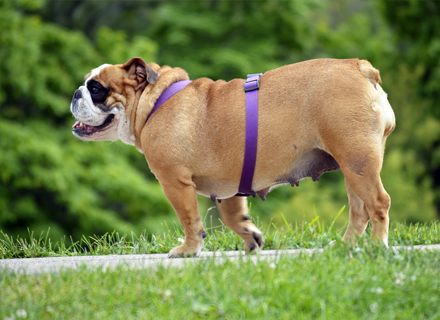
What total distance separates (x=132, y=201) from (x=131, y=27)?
1109cm

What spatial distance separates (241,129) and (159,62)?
15.8 m

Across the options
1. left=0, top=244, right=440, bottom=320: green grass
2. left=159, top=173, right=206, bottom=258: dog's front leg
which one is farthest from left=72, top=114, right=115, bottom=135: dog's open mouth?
left=0, top=244, right=440, bottom=320: green grass

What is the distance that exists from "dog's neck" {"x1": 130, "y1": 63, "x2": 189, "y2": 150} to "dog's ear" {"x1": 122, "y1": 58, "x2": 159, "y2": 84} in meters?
0.08

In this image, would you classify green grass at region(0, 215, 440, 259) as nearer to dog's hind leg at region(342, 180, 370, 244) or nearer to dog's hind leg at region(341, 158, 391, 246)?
dog's hind leg at region(342, 180, 370, 244)

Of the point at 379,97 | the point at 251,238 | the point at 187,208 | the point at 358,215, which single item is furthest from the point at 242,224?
the point at 379,97

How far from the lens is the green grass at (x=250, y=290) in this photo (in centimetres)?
312

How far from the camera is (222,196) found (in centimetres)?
484

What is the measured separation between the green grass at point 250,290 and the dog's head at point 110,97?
1.52 meters

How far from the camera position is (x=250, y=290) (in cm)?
327

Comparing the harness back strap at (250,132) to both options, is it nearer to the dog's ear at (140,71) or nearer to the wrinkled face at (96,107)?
the dog's ear at (140,71)

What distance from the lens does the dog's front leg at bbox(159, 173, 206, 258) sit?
4.62m

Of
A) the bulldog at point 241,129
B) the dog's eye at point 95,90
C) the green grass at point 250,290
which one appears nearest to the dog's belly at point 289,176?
the bulldog at point 241,129

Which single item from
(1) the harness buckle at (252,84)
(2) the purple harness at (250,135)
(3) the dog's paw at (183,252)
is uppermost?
(1) the harness buckle at (252,84)

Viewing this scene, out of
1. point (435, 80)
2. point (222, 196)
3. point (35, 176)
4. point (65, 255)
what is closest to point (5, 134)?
point (35, 176)
